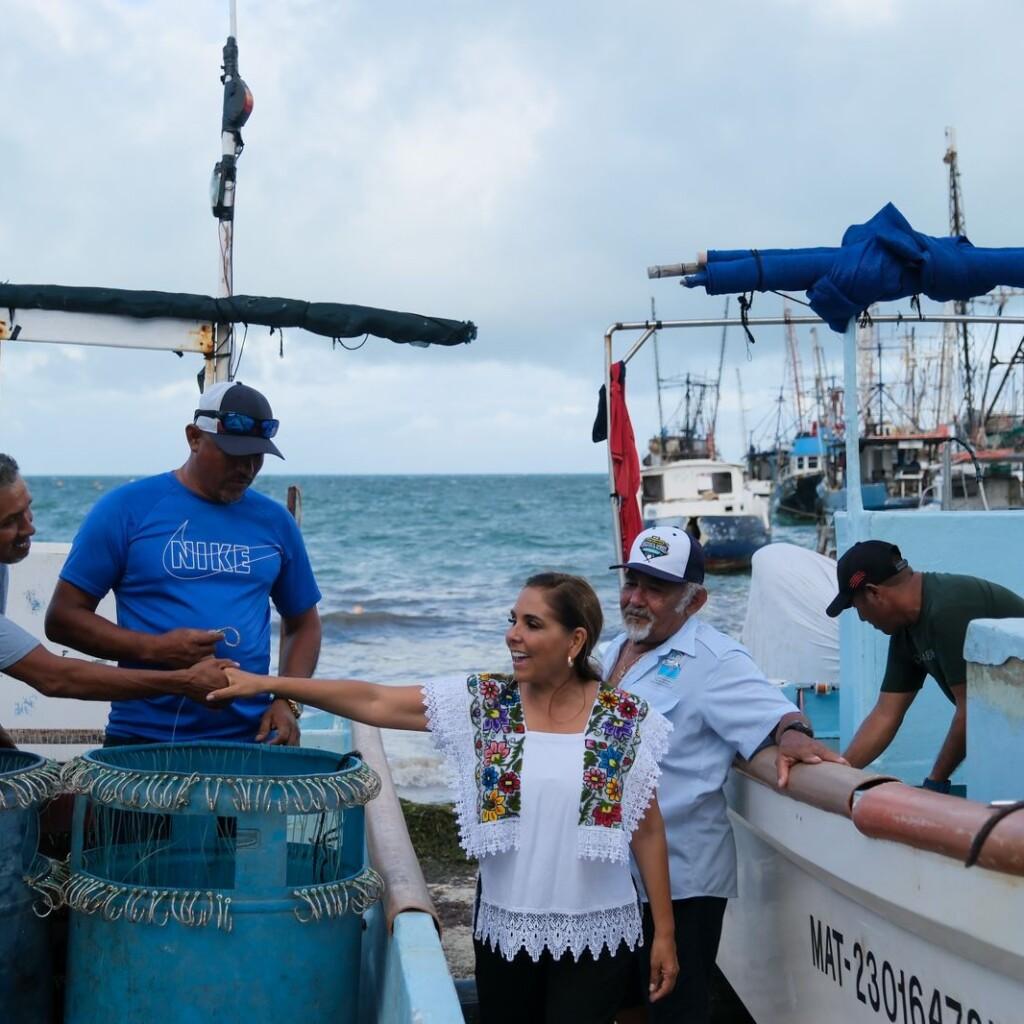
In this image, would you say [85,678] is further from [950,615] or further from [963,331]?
[963,331]

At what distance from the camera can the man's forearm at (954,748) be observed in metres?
3.89

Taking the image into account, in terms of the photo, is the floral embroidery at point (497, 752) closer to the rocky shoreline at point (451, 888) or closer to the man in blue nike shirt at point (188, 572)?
the man in blue nike shirt at point (188, 572)

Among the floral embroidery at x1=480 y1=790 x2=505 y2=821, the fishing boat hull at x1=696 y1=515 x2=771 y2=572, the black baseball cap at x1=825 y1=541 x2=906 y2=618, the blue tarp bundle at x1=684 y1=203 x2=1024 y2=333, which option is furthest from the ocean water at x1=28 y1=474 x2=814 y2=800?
the blue tarp bundle at x1=684 y1=203 x2=1024 y2=333

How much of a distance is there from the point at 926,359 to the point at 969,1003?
170 ft

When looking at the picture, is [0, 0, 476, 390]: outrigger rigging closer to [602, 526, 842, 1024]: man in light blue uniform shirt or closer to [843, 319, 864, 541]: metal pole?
[843, 319, 864, 541]: metal pole

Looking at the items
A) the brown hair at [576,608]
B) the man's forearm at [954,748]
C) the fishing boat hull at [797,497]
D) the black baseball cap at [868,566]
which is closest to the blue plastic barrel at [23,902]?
the brown hair at [576,608]

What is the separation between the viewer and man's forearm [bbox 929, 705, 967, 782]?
389 centimetres

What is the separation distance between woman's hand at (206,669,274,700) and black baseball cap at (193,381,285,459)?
2.12 ft

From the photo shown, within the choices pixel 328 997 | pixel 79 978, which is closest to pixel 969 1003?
pixel 328 997

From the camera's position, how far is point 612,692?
3.03 metres

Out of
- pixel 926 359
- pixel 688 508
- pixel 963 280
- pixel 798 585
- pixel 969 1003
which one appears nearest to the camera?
pixel 969 1003

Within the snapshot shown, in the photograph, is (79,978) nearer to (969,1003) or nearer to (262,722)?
(262,722)

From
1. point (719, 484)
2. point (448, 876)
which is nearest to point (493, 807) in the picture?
point (448, 876)

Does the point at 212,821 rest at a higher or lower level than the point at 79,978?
higher
